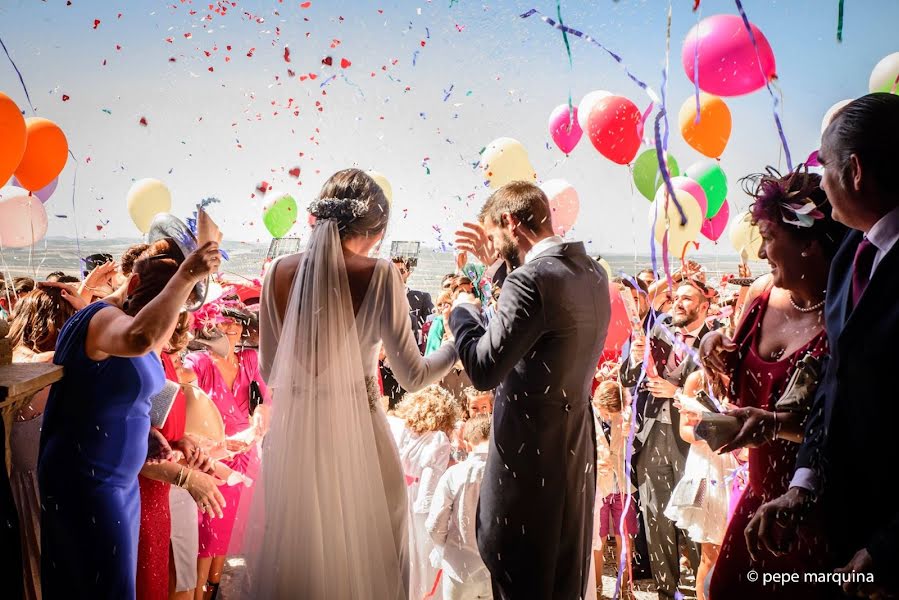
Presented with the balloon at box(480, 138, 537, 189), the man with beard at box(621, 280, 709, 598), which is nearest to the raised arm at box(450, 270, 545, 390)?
the man with beard at box(621, 280, 709, 598)

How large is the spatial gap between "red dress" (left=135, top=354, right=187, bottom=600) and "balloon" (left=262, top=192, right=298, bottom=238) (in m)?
4.74

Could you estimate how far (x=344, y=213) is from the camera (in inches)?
91.2

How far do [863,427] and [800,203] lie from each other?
0.75 m

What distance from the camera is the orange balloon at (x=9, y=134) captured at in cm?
391

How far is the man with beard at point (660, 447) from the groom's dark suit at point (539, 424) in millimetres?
1741

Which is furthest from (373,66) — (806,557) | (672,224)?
(806,557)

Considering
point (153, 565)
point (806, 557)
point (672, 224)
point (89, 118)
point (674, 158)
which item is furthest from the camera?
point (89, 118)

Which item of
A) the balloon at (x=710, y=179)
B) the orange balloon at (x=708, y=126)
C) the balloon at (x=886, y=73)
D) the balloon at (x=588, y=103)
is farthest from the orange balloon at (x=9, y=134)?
the balloon at (x=886, y=73)

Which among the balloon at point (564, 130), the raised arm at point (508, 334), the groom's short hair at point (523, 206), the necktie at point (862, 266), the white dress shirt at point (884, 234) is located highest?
the balloon at point (564, 130)

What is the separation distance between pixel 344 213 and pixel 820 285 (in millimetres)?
1539

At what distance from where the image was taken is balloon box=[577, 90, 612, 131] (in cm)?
503

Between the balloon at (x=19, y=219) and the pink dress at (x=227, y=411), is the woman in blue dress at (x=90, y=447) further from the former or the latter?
the balloon at (x=19, y=219)

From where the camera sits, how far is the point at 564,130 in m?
5.54

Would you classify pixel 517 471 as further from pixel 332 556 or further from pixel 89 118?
pixel 89 118
